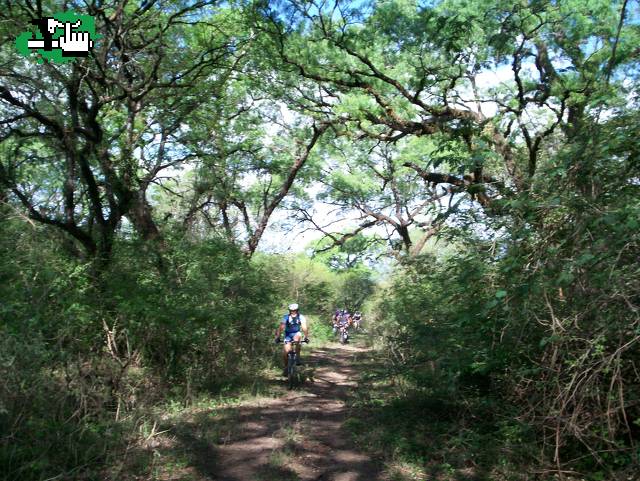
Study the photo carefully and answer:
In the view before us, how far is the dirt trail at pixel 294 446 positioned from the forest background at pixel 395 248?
51 cm

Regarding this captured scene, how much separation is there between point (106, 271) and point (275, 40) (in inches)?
218

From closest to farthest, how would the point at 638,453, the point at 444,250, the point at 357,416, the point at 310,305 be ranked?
1. the point at 638,453
2. the point at 357,416
3. the point at 444,250
4. the point at 310,305

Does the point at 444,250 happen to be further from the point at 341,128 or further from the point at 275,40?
the point at 275,40

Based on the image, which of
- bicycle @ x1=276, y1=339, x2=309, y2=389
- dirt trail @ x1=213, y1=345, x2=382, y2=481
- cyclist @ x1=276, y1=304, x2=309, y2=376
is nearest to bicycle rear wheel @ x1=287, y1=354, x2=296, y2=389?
bicycle @ x1=276, y1=339, x2=309, y2=389

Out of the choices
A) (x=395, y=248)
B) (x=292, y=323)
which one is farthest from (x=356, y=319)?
(x=292, y=323)

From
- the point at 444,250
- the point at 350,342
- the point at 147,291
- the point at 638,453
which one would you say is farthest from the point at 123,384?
the point at 350,342

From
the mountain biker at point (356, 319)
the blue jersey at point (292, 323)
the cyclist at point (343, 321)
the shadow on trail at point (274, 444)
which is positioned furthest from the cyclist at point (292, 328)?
the mountain biker at point (356, 319)

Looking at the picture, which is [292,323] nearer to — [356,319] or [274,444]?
[274,444]

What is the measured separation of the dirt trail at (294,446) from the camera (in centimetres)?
502

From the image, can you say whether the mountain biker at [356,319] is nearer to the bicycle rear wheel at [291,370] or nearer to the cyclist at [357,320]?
the cyclist at [357,320]

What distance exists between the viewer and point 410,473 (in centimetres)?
502

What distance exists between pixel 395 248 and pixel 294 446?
9316mm

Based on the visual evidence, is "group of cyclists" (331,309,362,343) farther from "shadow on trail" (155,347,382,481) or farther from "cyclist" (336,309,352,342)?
"shadow on trail" (155,347,382,481)

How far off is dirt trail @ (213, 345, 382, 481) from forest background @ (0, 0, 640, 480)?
0.51m
